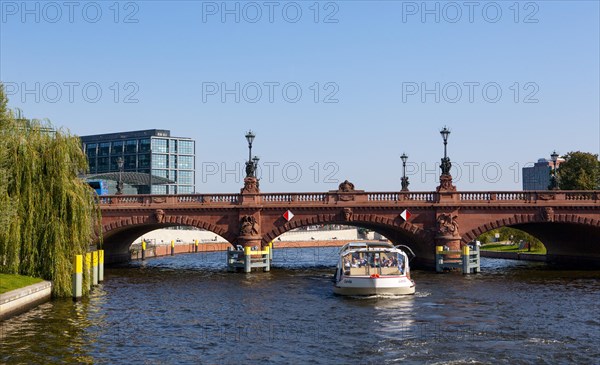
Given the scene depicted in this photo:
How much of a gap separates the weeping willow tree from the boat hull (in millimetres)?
17785

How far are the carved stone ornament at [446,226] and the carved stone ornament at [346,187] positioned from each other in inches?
347

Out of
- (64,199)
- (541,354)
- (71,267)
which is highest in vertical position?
(64,199)

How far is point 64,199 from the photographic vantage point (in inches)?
1842

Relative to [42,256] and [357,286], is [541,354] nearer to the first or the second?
[357,286]

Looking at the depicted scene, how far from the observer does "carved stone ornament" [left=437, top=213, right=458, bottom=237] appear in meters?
69.1

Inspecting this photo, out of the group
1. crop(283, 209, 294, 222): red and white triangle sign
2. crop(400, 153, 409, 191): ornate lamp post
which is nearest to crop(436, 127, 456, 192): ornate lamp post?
crop(400, 153, 409, 191): ornate lamp post

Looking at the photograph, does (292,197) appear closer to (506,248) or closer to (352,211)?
(352,211)

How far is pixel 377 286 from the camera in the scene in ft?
160

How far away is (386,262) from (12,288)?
84.3 feet

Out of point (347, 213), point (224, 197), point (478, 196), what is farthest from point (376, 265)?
point (224, 197)

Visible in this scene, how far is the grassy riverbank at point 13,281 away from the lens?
41.4 meters

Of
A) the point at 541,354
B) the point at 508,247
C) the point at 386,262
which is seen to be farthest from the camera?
the point at 508,247

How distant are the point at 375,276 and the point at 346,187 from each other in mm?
22084

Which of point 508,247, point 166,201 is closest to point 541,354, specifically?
point 166,201
